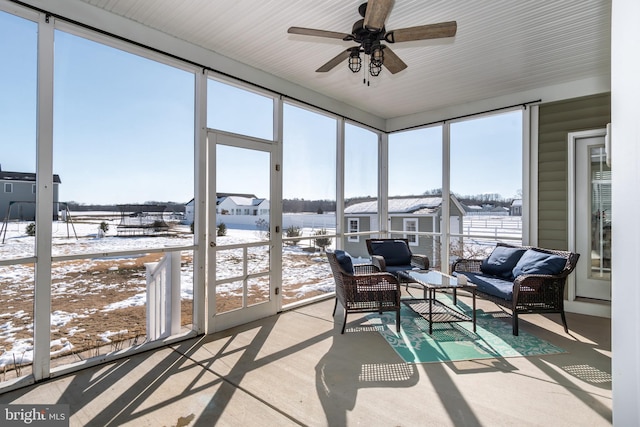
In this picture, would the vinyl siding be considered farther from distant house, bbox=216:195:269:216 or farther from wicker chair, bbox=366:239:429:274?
distant house, bbox=216:195:269:216

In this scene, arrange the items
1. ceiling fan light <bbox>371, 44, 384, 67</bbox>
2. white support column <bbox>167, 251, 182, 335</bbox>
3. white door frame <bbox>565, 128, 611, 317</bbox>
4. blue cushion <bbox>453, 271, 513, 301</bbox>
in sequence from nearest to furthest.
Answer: ceiling fan light <bbox>371, 44, 384, 67</bbox>, white support column <bbox>167, 251, 182, 335</bbox>, blue cushion <bbox>453, 271, 513, 301</bbox>, white door frame <bbox>565, 128, 611, 317</bbox>

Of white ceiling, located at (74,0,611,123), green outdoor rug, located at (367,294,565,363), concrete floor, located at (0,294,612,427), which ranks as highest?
white ceiling, located at (74,0,611,123)

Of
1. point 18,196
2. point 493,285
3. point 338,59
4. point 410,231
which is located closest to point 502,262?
point 493,285

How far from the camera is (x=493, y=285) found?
3.78 meters

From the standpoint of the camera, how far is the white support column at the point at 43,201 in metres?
2.53

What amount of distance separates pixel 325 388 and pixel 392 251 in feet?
9.33

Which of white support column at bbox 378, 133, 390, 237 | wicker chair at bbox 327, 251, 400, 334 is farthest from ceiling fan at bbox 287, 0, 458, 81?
white support column at bbox 378, 133, 390, 237

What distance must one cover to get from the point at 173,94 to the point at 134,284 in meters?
1.90

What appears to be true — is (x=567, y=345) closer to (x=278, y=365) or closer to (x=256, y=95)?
(x=278, y=365)

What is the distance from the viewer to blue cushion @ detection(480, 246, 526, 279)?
4160 millimetres

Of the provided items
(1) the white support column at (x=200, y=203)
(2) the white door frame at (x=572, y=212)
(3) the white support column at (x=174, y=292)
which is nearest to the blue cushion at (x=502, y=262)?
(2) the white door frame at (x=572, y=212)

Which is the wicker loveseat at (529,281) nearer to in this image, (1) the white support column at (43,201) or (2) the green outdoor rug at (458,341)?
(2) the green outdoor rug at (458,341)

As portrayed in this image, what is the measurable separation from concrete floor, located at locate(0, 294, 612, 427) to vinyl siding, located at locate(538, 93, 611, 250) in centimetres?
160

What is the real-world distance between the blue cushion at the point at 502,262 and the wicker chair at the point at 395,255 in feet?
2.61
